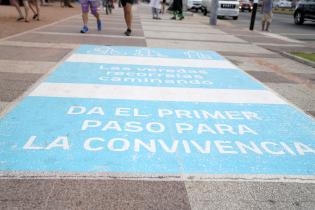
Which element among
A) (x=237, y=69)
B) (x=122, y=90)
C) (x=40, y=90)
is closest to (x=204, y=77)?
(x=237, y=69)

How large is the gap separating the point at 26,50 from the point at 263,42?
8.48 metres

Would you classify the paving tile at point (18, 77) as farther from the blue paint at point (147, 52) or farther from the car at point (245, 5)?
the car at point (245, 5)

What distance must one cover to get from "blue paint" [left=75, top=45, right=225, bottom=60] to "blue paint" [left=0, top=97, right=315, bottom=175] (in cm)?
399

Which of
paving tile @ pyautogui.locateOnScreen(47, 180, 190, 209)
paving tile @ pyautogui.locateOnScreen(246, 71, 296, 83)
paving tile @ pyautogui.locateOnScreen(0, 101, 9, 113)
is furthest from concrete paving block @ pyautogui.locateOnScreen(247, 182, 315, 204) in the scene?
paving tile @ pyautogui.locateOnScreen(246, 71, 296, 83)

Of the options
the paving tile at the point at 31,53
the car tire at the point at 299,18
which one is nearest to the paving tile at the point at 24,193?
the paving tile at the point at 31,53

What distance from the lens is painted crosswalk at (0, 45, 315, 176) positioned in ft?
13.0

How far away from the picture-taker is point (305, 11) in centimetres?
2311

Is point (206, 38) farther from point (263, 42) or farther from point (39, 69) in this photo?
point (39, 69)

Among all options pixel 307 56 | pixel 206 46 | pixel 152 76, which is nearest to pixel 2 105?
pixel 152 76

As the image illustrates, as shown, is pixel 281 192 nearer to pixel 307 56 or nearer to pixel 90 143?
pixel 90 143

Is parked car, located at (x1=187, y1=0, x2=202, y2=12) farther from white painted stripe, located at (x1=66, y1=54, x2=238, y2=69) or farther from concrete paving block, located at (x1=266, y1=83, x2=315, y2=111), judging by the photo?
concrete paving block, located at (x1=266, y1=83, x2=315, y2=111)

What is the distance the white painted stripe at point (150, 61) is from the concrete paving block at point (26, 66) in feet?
2.50

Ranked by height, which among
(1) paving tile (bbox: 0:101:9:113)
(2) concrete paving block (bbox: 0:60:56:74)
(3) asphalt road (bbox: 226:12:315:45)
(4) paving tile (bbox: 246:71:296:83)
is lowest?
(3) asphalt road (bbox: 226:12:315:45)

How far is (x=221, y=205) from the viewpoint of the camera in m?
3.28
